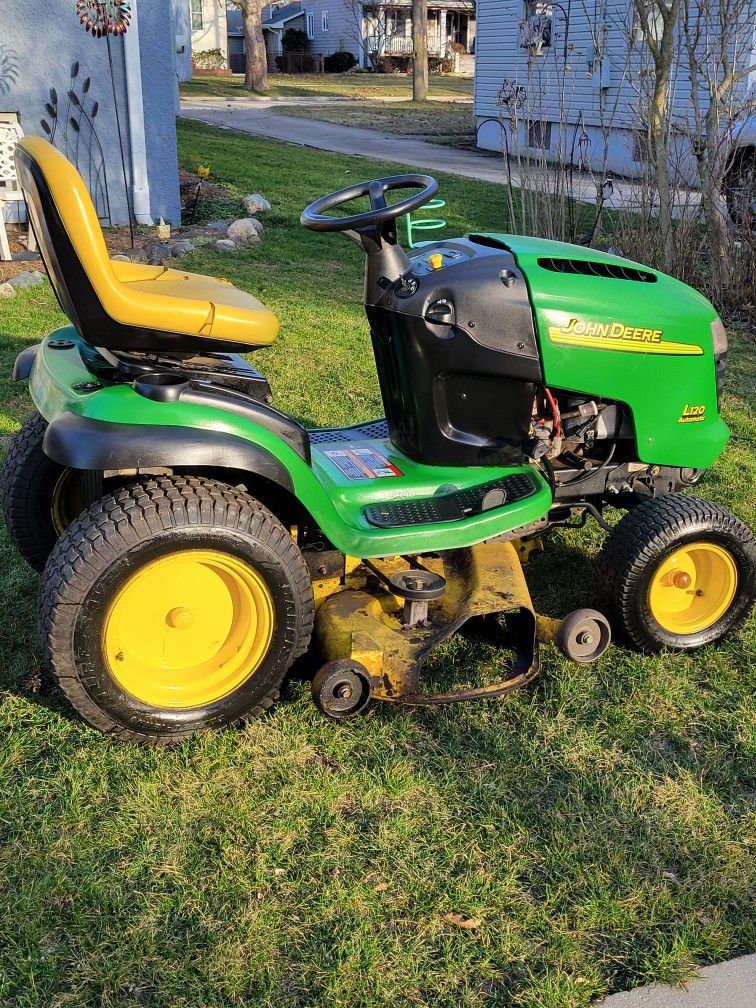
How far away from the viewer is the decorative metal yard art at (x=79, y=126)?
851cm

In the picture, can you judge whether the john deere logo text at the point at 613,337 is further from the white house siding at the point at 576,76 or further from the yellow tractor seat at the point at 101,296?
the white house siding at the point at 576,76

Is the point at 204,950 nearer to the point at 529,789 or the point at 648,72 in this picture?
the point at 529,789

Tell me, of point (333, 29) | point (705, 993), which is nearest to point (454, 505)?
point (705, 993)

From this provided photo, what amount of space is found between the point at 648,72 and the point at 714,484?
3.95 metres

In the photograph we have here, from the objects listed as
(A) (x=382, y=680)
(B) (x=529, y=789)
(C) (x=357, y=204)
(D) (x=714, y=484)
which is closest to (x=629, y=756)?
(B) (x=529, y=789)

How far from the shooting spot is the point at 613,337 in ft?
9.43

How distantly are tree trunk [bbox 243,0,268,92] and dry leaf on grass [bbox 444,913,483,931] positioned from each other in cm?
2934

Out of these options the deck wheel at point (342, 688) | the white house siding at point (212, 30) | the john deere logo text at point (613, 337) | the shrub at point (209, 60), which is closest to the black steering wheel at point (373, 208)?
the john deere logo text at point (613, 337)

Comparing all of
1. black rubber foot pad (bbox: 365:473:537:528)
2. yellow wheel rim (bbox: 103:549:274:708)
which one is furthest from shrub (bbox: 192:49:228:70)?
yellow wheel rim (bbox: 103:549:274:708)

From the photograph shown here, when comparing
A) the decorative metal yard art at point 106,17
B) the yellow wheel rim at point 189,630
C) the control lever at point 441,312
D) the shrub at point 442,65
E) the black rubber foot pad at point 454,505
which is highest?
the shrub at point 442,65

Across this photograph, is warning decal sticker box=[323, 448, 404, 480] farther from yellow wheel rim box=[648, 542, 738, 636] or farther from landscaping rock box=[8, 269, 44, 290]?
landscaping rock box=[8, 269, 44, 290]

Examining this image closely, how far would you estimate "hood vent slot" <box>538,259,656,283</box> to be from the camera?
2.89m

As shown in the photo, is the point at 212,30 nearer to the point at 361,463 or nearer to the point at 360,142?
the point at 360,142

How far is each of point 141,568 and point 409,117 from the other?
21862mm
